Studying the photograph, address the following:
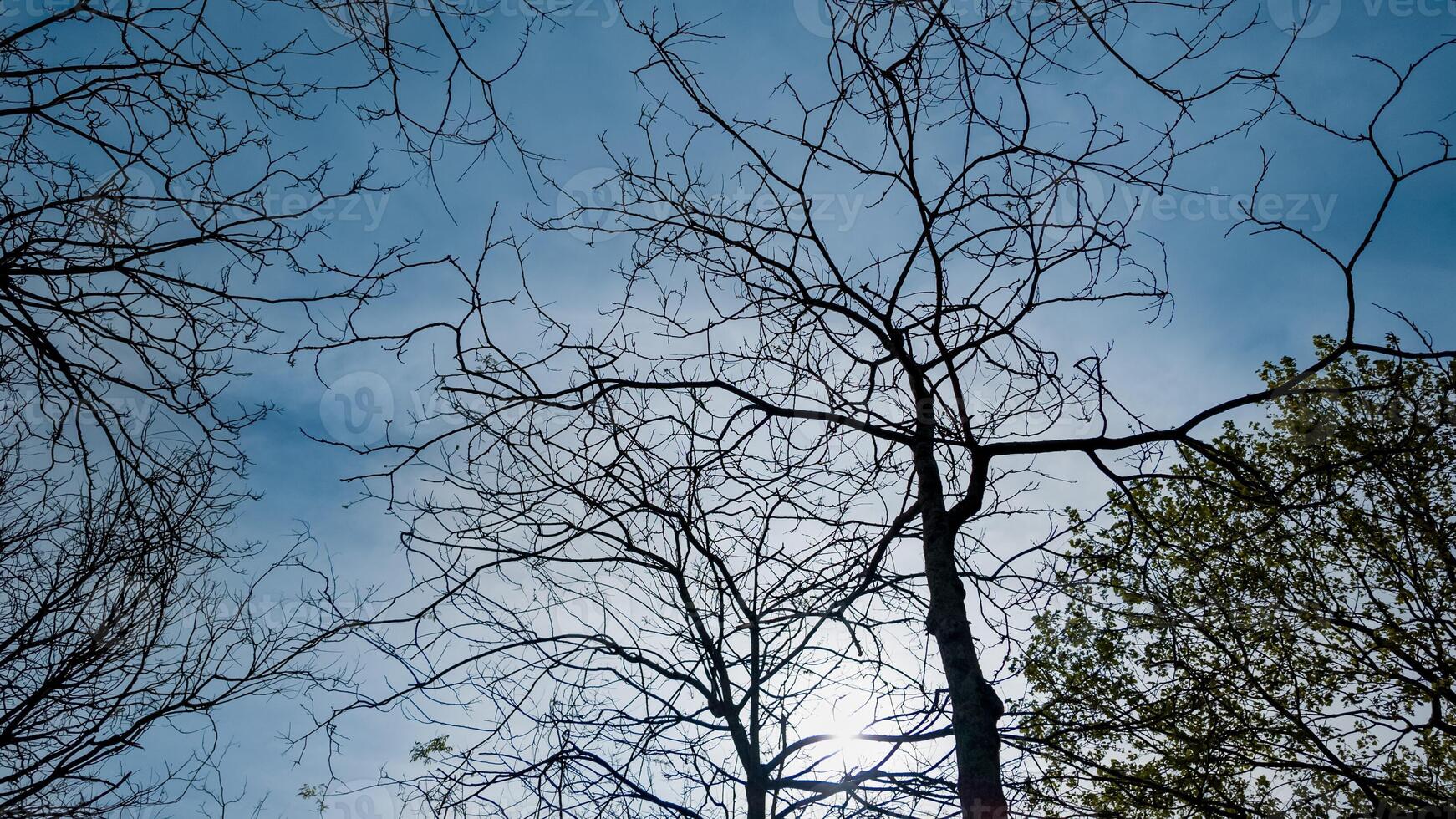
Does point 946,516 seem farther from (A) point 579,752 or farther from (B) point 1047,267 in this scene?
(A) point 579,752

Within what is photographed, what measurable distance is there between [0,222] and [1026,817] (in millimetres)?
4277

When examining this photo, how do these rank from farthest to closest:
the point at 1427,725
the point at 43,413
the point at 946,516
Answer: the point at 1427,725
the point at 43,413
the point at 946,516

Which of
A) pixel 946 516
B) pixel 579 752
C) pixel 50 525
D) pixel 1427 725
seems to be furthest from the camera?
pixel 1427 725

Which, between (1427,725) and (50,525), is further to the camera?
(1427,725)

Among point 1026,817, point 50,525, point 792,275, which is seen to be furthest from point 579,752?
point 50,525

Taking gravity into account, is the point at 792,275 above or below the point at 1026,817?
above

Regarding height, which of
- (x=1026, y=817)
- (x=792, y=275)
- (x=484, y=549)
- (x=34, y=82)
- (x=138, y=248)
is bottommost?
(x=1026, y=817)

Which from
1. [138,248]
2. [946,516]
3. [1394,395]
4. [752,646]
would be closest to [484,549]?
[752,646]

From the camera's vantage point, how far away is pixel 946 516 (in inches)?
125

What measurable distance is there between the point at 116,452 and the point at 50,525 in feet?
12.1

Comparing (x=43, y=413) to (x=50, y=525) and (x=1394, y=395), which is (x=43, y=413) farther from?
(x=1394, y=395)

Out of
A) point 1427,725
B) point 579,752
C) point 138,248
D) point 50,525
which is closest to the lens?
point 138,248

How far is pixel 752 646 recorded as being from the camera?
4078 mm

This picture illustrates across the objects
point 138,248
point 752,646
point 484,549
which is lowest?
point 752,646
